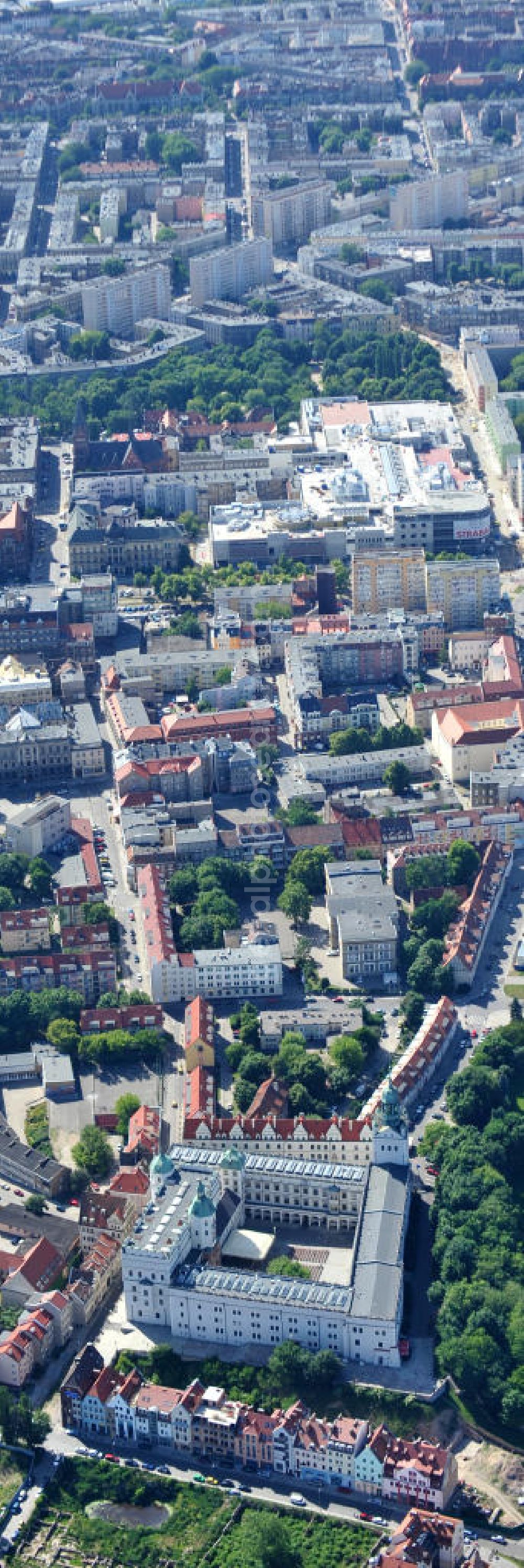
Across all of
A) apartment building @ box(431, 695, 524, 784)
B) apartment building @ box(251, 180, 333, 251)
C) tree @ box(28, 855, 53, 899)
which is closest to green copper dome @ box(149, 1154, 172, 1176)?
tree @ box(28, 855, 53, 899)

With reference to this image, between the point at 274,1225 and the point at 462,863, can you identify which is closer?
the point at 274,1225

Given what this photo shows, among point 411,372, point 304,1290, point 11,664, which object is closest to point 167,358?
point 411,372

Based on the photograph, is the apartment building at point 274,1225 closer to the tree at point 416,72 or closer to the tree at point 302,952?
the tree at point 302,952

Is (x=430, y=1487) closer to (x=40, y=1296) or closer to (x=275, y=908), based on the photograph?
(x=40, y=1296)

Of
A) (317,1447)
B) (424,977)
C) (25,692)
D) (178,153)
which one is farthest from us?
(178,153)

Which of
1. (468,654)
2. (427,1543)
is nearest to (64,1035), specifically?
(427,1543)

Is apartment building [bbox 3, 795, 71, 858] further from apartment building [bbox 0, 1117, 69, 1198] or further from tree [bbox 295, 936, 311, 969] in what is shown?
apartment building [bbox 0, 1117, 69, 1198]

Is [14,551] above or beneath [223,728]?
above

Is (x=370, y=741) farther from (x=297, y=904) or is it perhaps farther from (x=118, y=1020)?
(x=118, y=1020)
